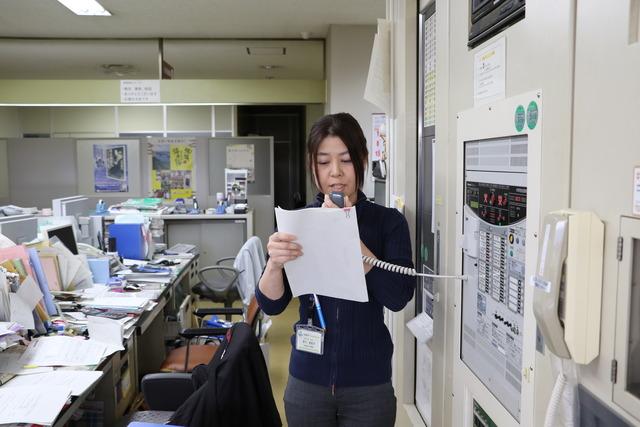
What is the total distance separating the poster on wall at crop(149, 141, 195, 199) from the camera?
7.23m

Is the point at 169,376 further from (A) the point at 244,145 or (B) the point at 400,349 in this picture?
(A) the point at 244,145

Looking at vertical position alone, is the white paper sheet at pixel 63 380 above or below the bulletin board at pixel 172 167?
below

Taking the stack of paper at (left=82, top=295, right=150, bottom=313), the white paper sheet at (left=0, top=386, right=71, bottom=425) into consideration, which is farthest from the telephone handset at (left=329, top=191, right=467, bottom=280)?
the stack of paper at (left=82, top=295, right=150, bottom=313)


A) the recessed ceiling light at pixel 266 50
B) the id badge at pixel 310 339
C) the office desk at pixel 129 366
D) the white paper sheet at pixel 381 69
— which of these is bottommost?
the office desk at pixel 129 366

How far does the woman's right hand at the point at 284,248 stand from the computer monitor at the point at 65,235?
2.40 m

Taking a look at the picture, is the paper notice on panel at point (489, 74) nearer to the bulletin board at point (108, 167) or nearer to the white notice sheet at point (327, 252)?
the white notice sheet at point (327, 252)

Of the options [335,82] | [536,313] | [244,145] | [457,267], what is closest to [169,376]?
[457,267]

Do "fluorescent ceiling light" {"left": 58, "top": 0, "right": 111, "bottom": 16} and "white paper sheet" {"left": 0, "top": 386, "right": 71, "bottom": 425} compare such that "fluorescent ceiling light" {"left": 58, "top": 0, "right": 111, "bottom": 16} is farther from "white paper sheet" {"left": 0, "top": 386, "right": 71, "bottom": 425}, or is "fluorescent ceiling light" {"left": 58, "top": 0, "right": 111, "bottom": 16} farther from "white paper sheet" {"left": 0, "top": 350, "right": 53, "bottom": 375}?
"white paper sheet" {"left": 0, "top": 386, "right": 71, "bottom": 425}

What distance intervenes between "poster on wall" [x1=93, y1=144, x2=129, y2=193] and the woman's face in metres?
6.39

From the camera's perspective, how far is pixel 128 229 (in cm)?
414

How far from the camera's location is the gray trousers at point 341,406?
1445 millimetres

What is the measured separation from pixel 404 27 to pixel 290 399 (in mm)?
1605

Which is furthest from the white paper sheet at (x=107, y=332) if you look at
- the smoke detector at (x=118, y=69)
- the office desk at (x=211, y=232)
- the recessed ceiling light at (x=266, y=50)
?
the smoke detector at (x=118, y=69)

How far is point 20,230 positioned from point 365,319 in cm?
246
